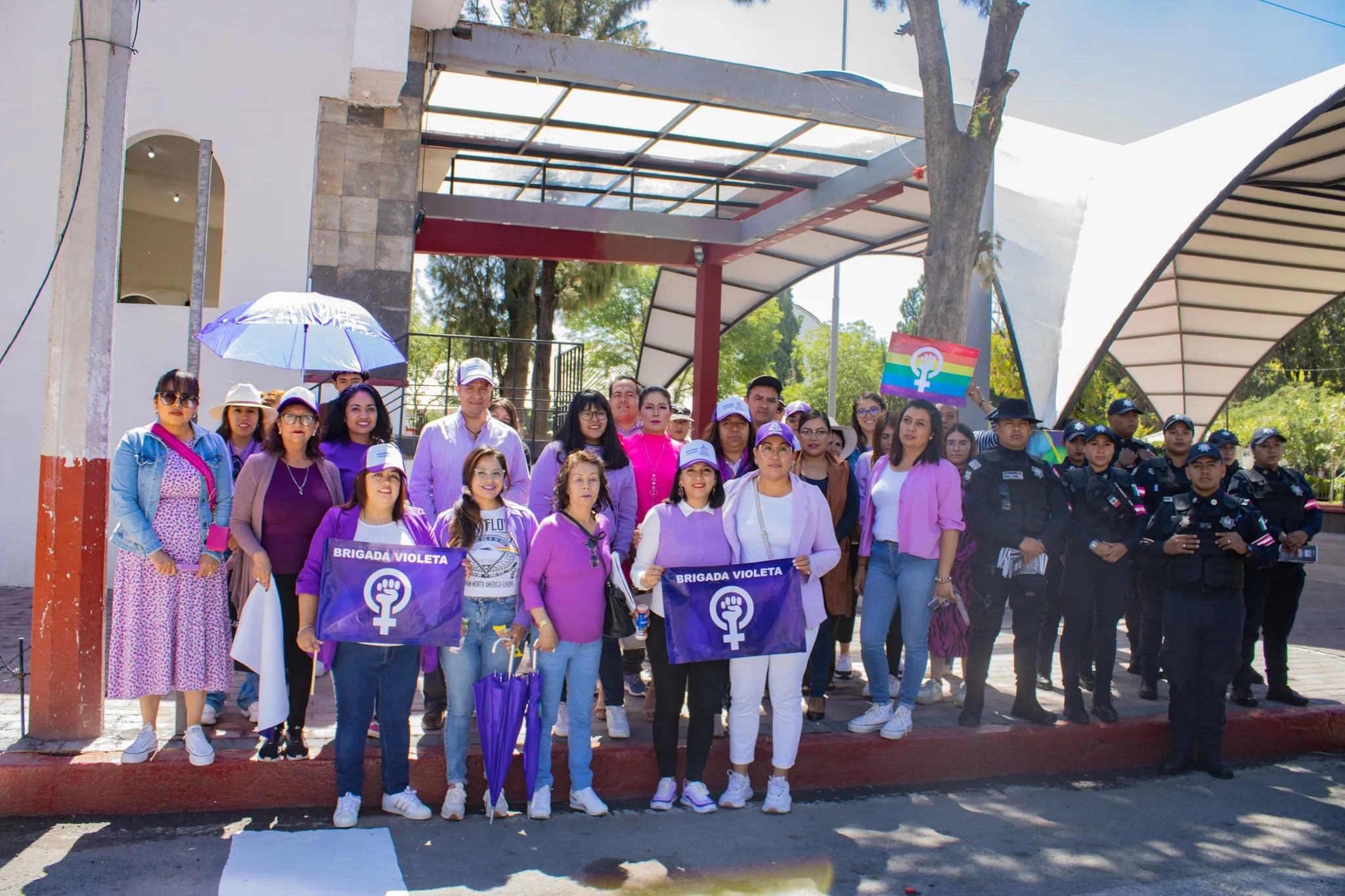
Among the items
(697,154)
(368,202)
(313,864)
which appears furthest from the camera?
(697,154)

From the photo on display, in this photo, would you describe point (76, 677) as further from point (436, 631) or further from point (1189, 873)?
point (1189, 873)

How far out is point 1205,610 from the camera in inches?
240

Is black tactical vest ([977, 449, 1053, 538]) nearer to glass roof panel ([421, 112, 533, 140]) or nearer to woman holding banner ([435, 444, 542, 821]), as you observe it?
woman holding banner ([435, 444, 542, 821])

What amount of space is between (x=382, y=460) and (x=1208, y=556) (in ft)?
16.1

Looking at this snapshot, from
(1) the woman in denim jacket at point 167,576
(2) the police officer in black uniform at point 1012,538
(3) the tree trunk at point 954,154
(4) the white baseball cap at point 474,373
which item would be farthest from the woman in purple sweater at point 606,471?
(3) the tree trunk at point 954,154

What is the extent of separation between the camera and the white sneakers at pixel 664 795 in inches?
197

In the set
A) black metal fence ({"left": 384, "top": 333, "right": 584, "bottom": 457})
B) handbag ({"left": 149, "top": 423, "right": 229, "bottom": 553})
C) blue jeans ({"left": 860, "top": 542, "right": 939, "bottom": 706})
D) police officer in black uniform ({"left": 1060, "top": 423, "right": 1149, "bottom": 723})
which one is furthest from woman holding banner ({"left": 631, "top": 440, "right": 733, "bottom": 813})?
black metal fence ({"left": 384, "top": 333, "right": 584, "bottom": 457})

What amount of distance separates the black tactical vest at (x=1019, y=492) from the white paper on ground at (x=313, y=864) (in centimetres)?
399

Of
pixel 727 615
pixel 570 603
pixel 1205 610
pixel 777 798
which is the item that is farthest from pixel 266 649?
pixel 1205 610

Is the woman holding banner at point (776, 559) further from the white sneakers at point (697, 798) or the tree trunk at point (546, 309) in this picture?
the tree trunk at point (546, 309)

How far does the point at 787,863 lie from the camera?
4422mm

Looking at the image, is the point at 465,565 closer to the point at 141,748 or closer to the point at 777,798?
the point at 141,748

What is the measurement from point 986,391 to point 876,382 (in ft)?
135

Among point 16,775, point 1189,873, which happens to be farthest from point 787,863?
point 16,775
